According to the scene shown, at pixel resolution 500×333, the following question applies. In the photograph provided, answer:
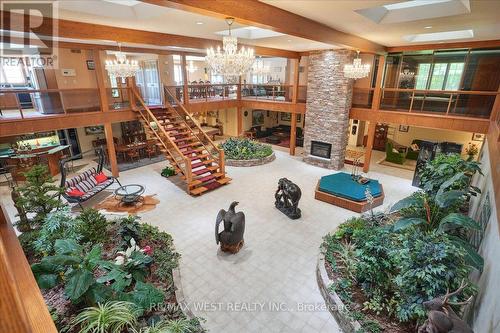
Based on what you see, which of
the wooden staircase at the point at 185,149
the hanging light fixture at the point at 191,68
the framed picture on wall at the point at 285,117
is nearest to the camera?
the wooden staircase at the point at 185,149

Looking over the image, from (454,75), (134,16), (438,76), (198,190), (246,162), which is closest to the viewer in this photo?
(134,16)

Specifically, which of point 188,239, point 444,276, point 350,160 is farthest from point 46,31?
point 350,160

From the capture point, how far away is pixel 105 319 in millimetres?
3289

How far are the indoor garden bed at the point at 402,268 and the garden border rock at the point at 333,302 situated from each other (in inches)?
0.7

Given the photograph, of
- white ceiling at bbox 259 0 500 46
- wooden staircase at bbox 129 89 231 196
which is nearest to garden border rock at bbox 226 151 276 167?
wooden staircase at bbox 129 89 231 196

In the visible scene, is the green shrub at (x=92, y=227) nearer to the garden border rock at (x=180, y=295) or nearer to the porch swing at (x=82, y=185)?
the porch swing at (x=82, y=185)

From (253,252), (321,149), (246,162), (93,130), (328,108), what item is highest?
(328,108)

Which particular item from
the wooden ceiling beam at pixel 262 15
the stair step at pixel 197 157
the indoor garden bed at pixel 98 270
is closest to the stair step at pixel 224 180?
the stair step at pixel 197 157

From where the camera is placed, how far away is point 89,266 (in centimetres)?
365

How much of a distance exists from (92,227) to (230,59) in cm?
462

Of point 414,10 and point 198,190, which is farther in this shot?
point 198,190

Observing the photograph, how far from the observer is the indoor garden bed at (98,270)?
Answer: 344 centimetres

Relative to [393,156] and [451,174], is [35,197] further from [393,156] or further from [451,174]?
[393,156]

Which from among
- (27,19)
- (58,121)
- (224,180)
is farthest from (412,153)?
(58,121)
